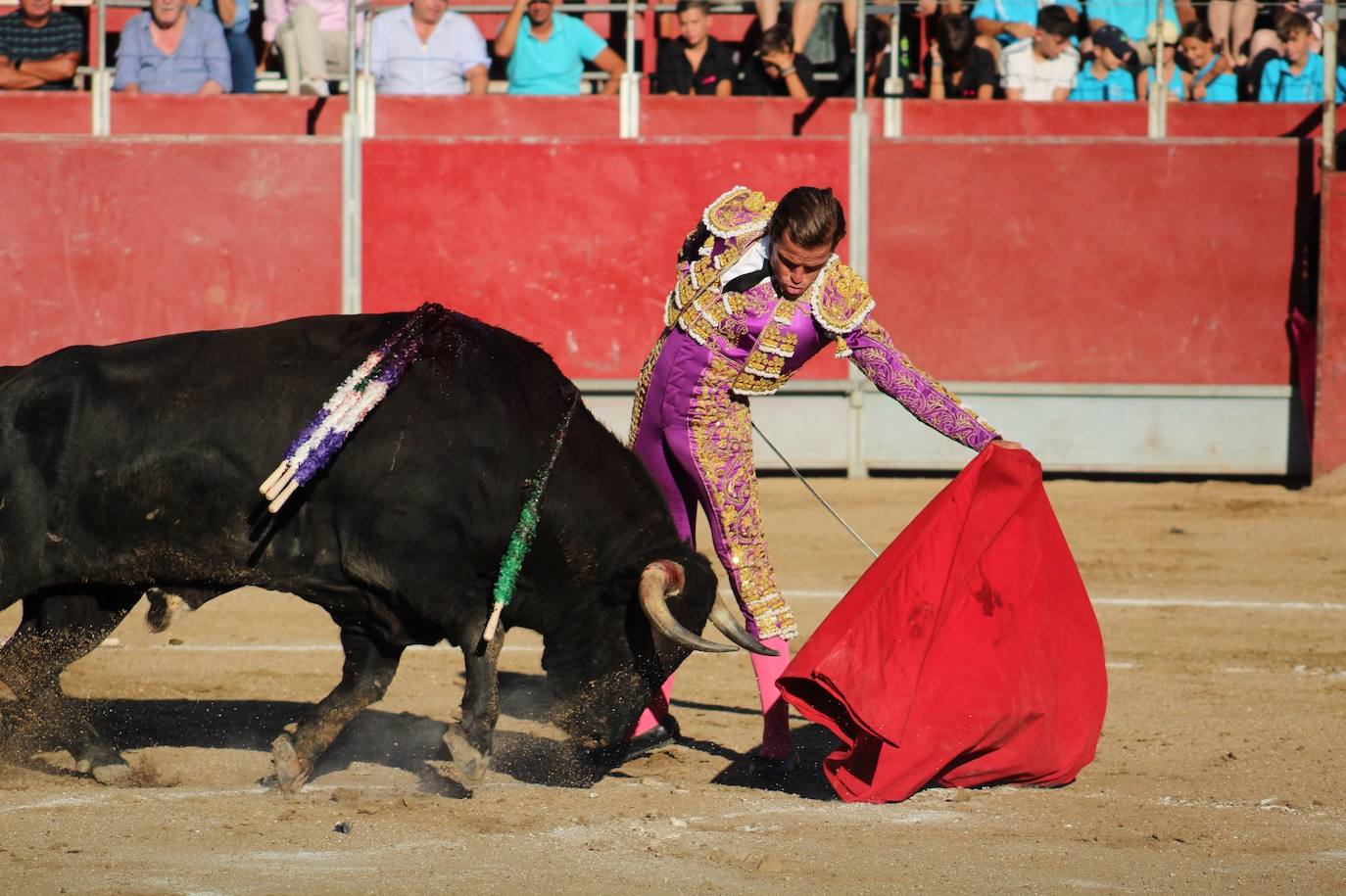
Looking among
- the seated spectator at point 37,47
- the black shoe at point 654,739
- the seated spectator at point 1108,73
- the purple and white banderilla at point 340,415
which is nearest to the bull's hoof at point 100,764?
the purple and white banderilla at point 340,415

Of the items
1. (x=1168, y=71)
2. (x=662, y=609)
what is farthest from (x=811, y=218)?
(x=1168, y=71)

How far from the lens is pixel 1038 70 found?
32.0ft

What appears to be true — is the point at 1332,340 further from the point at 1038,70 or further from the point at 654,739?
the point at 654,739

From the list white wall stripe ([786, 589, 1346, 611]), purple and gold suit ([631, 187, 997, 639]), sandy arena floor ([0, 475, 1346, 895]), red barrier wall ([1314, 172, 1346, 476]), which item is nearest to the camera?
sandy arena floor ([0, 475, 1346, 895])

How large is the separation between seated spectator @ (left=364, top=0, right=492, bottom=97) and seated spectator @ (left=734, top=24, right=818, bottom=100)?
1.44 m

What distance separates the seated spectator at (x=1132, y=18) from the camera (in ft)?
32.3

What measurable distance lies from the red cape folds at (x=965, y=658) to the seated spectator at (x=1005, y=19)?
19.8 ft

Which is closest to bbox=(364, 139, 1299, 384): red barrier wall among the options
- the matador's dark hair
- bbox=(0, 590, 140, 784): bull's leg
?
bbox=(0, 590, 140, 784): bull's leg

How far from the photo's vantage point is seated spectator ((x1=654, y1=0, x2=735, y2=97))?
9.67 meters

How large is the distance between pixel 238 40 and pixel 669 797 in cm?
686

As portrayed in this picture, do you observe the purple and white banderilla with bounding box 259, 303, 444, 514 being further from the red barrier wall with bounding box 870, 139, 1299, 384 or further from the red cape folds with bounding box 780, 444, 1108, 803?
the red barrier wall with bounding box 870, 139, 1299, 384

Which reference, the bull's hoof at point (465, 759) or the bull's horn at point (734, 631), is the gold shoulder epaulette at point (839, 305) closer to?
the bull's horn at point (734, 631)

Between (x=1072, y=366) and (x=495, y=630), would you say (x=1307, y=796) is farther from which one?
(x=1072, y=366)

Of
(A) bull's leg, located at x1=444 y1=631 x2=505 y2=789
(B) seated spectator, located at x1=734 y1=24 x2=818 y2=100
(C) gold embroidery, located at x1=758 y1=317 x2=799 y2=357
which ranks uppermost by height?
(B) seated spectator, located at x1=734 y1=24 x2=818 y2=100
